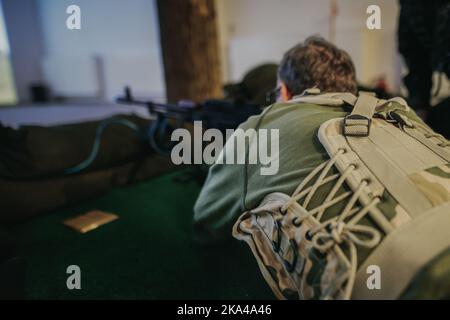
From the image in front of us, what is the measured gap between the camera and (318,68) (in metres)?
0.80

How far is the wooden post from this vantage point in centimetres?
181

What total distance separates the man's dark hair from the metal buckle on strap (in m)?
0.29

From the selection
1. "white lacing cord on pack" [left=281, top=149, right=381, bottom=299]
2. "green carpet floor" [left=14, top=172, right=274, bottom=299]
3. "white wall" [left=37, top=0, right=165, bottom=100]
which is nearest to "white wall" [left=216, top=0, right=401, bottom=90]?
"white wall" [left=37, top=0, right=165, bottom=100]

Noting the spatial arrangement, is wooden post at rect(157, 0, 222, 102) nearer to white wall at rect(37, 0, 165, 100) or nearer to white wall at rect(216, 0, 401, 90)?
white wall at rect(216, 0, 401, 90)

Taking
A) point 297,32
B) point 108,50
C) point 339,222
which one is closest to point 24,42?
point 108,50

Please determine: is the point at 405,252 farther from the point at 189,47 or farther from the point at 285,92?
the point at 189,47

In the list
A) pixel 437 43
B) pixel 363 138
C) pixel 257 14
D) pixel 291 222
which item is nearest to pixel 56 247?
pixel 291 222

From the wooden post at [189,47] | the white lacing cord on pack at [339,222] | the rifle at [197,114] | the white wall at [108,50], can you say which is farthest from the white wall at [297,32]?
the white lacing cord on pack at [339,222]

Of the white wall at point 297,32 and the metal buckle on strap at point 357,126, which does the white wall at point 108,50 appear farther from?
the metal buckle on strap at point 357,126

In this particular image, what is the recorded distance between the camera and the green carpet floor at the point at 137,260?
723 millimetres

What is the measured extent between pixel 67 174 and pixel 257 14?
2.65 metres
